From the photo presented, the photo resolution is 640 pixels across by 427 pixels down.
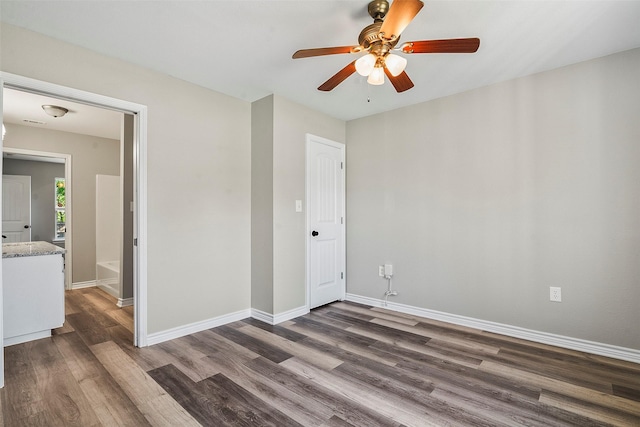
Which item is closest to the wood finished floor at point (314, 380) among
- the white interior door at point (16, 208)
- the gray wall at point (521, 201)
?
the gray wall at point (521, 201)

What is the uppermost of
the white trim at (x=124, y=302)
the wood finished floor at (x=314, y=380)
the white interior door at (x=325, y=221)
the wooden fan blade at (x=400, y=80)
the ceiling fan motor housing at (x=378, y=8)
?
the ceiling fan motor housing at (x=378, y=8)

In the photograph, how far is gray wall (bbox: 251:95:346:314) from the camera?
11.1 ft

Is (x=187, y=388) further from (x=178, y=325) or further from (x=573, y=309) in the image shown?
(x=573, y=309)

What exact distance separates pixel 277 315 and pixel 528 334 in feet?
7.96

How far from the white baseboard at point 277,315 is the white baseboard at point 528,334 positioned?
38.4 inches

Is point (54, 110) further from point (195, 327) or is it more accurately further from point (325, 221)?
point (325, 221)

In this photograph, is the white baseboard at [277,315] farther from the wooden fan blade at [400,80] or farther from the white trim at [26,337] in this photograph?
the wooden fan blade at [400,80]

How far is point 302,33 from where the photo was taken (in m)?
2.24

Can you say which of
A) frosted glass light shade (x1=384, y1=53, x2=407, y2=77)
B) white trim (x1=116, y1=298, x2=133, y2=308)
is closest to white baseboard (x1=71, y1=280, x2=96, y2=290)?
white trim (x1=116, y1=298, x2=133, y2=308)

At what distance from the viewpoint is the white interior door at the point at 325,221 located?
149 inches

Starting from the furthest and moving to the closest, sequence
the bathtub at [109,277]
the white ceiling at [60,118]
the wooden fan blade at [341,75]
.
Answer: the bathtub at [109,277] < the white ceiling at [60,118] < the wooden fan blade at [341,75]

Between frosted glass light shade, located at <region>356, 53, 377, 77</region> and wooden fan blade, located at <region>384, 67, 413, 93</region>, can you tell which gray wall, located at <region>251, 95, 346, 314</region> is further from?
frosted glass light shade, located at <region>356, 53, 377, 77</region>

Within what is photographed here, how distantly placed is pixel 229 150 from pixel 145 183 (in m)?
0.96

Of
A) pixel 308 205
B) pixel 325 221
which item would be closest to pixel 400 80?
pixel 308 205
